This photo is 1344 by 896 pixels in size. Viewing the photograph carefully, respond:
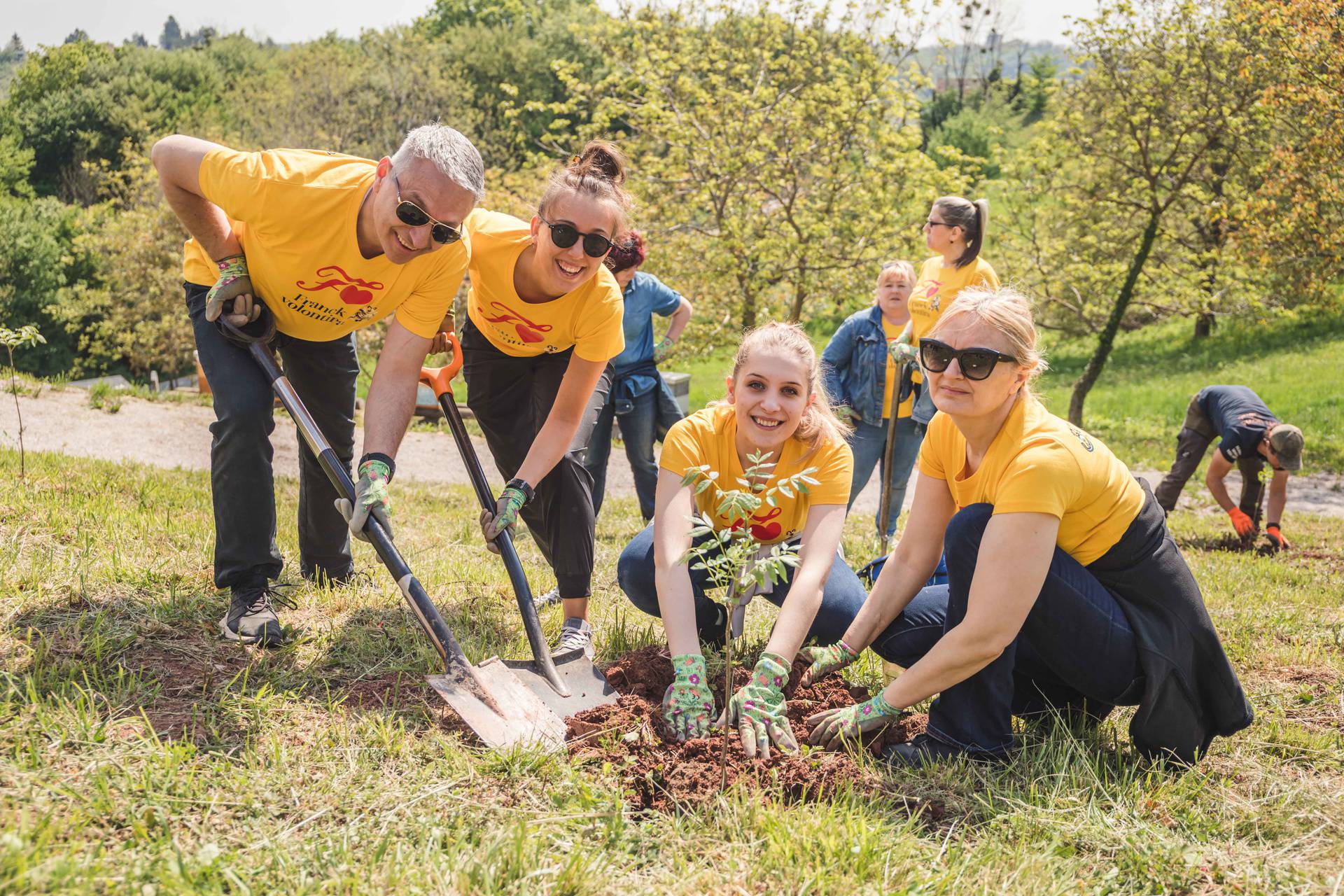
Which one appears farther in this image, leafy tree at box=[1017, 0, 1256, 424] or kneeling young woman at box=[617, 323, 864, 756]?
leafy tree at box=[1017, 0, 1256, 424]

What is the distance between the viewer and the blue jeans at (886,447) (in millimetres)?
5844

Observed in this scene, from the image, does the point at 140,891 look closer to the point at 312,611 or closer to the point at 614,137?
the point at 312,611

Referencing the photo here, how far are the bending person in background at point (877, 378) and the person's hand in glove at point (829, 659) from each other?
8.97 ft

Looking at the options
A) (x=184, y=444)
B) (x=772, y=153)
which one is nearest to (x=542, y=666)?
(x=184, y=444)

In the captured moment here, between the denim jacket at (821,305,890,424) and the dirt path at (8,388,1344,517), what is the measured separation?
2.37 metres

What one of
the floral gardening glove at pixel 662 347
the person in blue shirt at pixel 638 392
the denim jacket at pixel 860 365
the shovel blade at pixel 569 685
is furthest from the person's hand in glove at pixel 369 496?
the denim jacket at pixel 860 365

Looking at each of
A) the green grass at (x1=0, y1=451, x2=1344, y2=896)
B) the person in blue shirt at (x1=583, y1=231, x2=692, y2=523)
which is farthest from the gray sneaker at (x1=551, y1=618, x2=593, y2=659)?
the person in blue shirt at (x1=583, y1=231, x2=692, y2=523)

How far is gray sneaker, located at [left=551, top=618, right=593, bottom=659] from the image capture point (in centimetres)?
335

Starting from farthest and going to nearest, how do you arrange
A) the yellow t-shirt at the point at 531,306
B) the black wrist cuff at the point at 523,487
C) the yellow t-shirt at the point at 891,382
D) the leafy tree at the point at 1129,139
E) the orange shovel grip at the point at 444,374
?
the leafy tree at the point at 1129,139
the yellow t-shirt at the point at 891,382
the orange shovel grip at the point at 444,374
the yellow t-shirt at the point at 531,306
the black wrist cuff at the point at 523,487

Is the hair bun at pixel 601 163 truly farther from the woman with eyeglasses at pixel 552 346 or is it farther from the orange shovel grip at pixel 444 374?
the orange shovel grip at pixel 444 374

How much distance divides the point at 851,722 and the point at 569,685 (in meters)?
0.92

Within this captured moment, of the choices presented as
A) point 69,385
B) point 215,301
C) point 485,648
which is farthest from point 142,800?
point 69,385

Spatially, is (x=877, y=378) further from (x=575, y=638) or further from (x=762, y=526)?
(x=575, y=638)

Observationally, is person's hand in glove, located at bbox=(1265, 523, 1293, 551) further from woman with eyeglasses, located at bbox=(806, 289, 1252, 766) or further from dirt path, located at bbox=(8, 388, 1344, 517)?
woman with eyeglasses, located at bbox=(806, 289, 1252, 766)
